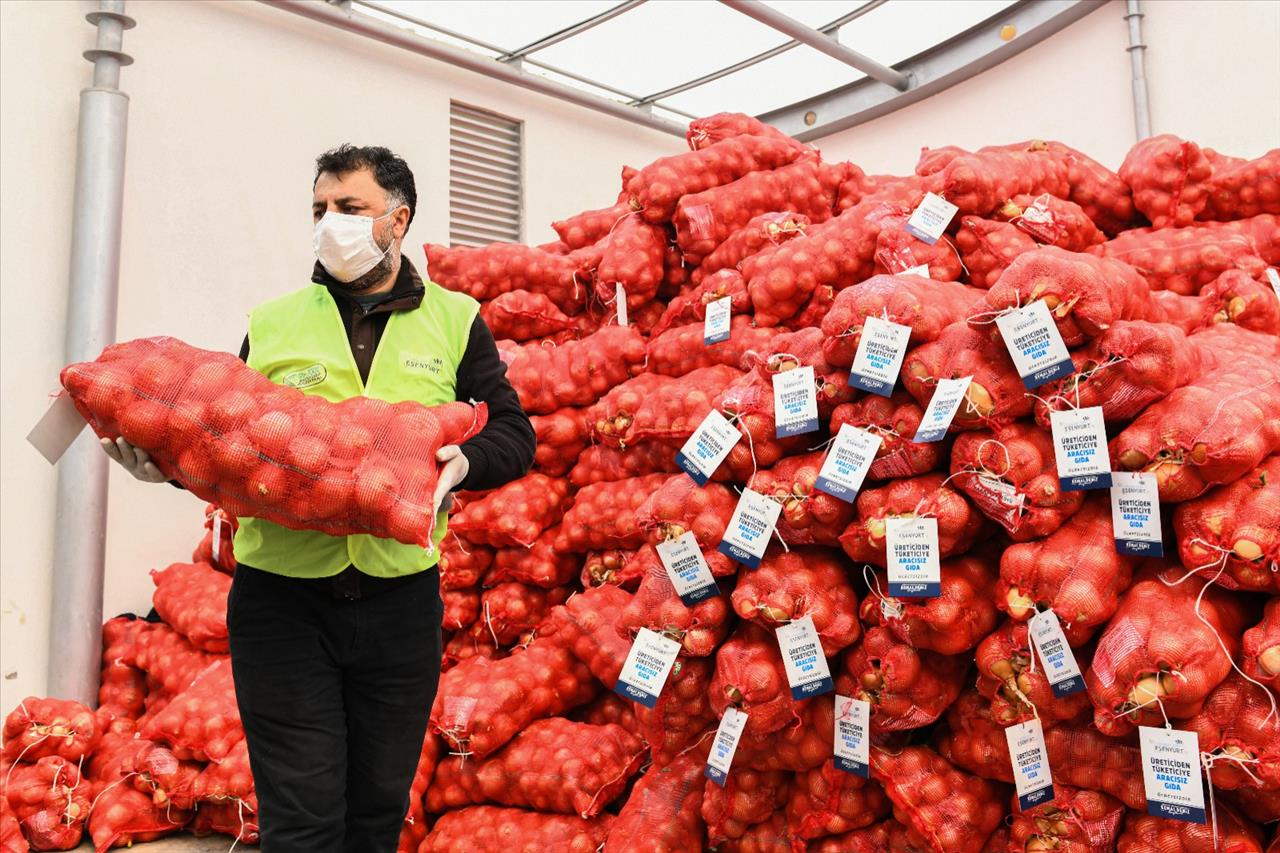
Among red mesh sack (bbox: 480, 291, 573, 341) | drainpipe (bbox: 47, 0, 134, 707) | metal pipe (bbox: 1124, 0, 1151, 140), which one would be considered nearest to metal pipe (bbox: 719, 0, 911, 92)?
metal pipe (bbox: 1124, 0, 1151, 140)

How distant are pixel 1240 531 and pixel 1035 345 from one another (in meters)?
0.45

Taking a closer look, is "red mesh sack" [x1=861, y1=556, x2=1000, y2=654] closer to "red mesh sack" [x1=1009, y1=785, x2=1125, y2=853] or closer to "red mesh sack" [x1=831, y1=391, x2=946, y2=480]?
"red mesh sack" [x1=831, y1=391, x2=946, y2=480]

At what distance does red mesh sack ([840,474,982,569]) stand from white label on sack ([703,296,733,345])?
3.47 feet

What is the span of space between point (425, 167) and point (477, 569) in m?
3.21

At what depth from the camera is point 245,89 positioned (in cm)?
488

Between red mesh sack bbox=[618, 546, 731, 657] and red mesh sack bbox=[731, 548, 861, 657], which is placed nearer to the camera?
red mesh sack bbox=[731, 548, 861, 657]

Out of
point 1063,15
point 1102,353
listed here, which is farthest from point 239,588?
point 1063,15

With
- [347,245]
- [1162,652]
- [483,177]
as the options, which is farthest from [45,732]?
[483,177]

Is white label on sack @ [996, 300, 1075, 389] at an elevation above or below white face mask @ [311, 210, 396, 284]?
below

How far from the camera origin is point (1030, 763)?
1774mm

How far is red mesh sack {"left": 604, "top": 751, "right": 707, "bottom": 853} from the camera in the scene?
2.32 metres

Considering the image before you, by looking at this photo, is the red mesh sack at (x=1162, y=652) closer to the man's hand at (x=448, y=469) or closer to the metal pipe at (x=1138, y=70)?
the man's hand at (x=448, y=469)

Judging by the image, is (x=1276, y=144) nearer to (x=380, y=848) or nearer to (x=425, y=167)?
(x=425, y=167)

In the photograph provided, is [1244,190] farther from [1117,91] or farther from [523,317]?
[1117,91]
